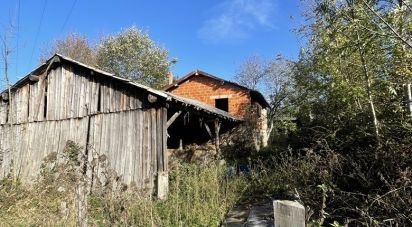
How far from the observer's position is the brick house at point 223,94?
79.6 feet

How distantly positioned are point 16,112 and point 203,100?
12.7 meters

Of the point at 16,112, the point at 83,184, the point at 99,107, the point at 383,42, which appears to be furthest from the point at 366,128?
the point at 16,112

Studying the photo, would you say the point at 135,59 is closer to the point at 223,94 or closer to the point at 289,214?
the point at 223,94

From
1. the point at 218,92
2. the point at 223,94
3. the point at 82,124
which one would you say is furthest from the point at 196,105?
the point at 218,92

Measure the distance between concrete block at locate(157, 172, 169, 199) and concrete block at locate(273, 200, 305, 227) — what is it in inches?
355

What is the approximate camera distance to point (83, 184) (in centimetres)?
437

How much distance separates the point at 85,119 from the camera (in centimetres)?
1331

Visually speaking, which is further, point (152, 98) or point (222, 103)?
point (222, 103)

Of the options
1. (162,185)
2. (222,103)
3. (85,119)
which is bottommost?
(162,185)

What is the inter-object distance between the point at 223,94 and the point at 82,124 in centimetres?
1278

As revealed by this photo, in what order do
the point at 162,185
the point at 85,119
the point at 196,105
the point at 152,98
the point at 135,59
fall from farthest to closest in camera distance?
the point at 135,59, the point at 196,105, the point at 85,119, the point at 152,98, the point at 162,185

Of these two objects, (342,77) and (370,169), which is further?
(342,77)

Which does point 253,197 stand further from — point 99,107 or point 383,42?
point 99,107

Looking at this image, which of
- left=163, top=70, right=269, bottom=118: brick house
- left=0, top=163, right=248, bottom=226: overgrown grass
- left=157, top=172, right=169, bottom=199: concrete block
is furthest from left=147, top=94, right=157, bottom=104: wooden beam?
left=163, top=70, right=269, bottom=118: brick house
